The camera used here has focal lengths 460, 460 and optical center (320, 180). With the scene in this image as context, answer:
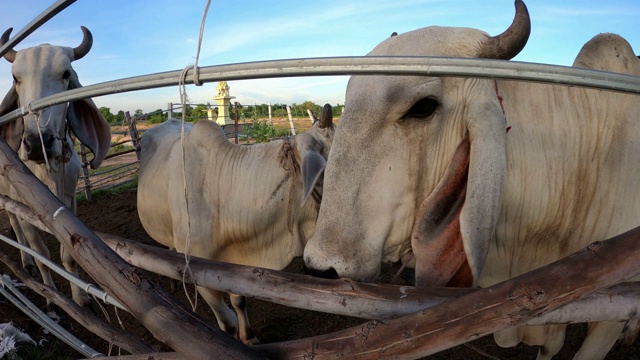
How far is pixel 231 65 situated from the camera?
3.89ft

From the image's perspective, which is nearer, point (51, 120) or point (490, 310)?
point (490, 310)

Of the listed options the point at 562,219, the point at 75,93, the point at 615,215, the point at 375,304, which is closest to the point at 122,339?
the point at 75,93

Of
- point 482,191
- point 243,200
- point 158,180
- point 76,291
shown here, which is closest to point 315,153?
point 243,200

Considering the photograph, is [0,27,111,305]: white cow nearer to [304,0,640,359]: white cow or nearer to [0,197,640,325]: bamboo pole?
[0,197,640,325]: bamboo pole

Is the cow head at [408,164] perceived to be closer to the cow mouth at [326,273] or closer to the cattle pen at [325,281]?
the cow mouth at [326,273]

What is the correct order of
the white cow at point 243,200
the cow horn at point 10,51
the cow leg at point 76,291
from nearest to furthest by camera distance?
the white cow at point 243,200, the cow horn at point 10,51, the cow leg at point 76,291

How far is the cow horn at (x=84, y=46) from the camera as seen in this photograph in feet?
12.3

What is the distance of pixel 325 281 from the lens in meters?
1.26

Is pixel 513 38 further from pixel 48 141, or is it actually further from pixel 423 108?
pixel 48 141

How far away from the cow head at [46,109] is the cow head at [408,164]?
2343 millimetres

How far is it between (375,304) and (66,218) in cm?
112

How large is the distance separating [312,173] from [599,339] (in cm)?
165

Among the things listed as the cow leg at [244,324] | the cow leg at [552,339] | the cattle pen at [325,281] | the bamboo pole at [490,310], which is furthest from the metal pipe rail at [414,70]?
the cow leg at [244,324]

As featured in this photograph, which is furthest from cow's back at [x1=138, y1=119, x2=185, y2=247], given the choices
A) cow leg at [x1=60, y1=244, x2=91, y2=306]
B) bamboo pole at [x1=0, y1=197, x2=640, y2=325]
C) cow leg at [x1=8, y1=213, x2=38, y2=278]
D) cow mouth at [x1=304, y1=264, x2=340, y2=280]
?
cow mouth at [x1=304, y1=264, x2=340, y2=280]
